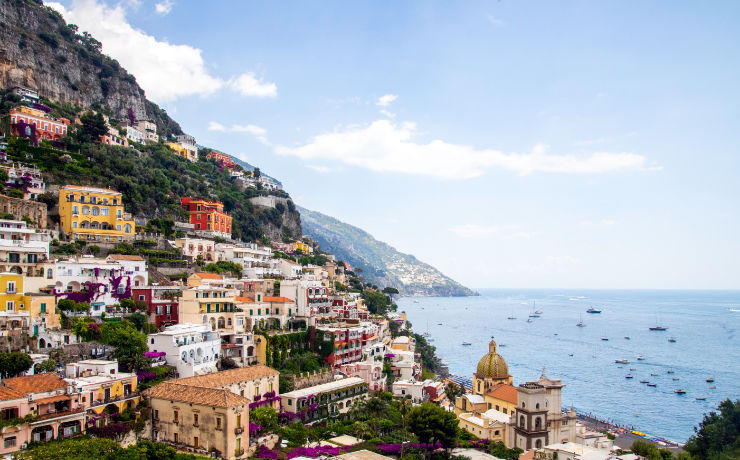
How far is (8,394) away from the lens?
91.4 feet

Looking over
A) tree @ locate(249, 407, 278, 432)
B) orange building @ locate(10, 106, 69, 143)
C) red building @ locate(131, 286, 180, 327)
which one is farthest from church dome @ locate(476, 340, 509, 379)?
orange building @ locate(10, 106, 69, 143)

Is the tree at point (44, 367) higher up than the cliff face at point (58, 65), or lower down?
lower down

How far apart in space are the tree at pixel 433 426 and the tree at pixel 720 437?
20.3 metres

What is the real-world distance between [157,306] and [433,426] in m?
22.9

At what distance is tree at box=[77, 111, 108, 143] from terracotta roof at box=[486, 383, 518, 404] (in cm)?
5521

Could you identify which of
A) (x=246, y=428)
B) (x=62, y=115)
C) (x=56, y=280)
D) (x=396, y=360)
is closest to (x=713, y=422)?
(x=396, y=360)

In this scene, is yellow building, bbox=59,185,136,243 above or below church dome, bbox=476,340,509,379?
above

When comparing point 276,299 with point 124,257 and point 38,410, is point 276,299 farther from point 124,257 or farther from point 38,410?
point 38,410

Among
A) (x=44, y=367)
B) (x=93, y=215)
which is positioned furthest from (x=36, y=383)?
(x=93, y=215)

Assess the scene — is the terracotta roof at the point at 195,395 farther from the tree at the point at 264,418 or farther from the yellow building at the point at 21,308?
the yellow building at the point at 21,308

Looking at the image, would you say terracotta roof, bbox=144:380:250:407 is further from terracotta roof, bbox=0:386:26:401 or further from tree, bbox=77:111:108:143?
tree, bbox=77:111:108:143

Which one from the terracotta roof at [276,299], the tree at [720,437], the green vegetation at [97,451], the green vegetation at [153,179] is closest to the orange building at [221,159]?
the green vegetation at [153,179]

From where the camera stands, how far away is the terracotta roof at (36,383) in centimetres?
2891

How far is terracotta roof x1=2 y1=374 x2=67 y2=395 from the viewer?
28.9 meters
